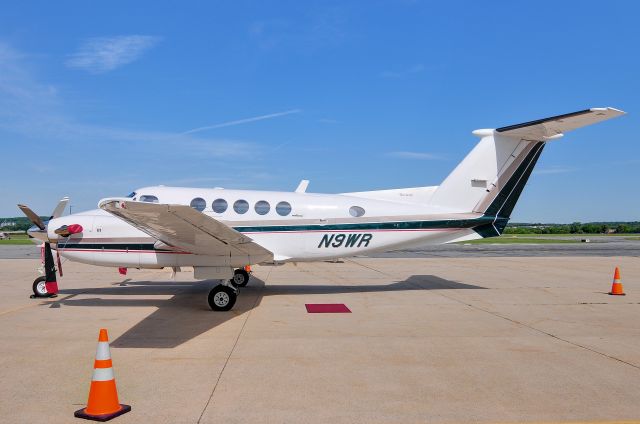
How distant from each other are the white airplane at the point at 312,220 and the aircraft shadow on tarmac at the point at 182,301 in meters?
0.79

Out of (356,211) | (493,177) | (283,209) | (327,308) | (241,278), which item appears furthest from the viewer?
(241,278)

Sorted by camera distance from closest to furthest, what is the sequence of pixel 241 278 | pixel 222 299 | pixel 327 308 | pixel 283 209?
1. pixel 222 299
2. pixel 327 308
3. pixel 283 209
4. pixel 241 278

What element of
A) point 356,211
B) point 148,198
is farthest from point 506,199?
point 148,198

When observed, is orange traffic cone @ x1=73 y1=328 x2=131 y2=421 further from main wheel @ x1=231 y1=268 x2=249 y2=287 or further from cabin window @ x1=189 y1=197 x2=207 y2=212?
main wheel @ x1=231 y1=268 x2=249 y2=287

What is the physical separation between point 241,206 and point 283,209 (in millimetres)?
1019

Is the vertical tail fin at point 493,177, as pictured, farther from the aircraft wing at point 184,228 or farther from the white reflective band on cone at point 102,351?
the white reflective band on cone at point 102,351

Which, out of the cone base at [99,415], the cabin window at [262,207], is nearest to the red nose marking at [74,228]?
the cabin window at [262,207]

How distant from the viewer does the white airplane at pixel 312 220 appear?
428 inches

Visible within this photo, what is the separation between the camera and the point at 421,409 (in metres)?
4.80

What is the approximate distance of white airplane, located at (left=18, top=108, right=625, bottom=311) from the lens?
10859mm

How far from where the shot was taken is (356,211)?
12367 millimetres

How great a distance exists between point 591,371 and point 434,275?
11759 mm

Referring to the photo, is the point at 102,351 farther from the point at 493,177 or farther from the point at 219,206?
the point at 493,177

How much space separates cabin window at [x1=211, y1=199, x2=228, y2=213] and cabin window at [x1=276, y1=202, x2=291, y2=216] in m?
1.25
